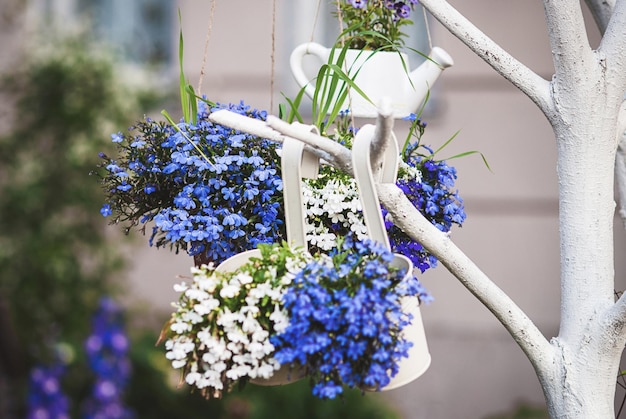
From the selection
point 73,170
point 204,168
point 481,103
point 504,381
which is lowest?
point 504,381

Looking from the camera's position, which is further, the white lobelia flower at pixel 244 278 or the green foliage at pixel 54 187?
the green foliage at pixel 54 187

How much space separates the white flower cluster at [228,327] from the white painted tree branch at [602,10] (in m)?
1.00

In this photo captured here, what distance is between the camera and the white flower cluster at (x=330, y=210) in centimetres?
153

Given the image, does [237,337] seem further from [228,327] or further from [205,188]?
[205,188]

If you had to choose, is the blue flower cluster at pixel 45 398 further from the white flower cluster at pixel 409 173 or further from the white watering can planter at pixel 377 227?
the white watering can planter at pixel 377 227

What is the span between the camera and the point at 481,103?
439 cm

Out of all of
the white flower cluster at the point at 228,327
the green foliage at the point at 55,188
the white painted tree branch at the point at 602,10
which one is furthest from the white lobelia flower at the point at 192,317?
the green foliage at the point at 55,188

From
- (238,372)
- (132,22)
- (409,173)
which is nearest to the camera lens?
(238,372)

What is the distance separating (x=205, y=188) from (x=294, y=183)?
249 mm

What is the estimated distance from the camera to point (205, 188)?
5.03 feet

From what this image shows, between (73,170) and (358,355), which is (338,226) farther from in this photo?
(73,170)

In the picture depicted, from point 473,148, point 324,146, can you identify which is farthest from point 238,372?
point 473,148

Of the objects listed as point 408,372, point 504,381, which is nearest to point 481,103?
point 504,381

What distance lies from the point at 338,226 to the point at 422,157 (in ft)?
0.93
